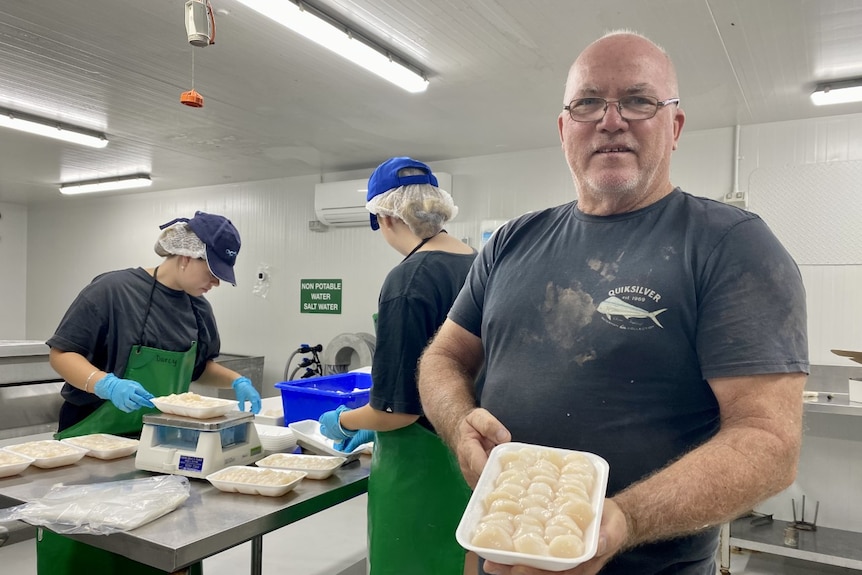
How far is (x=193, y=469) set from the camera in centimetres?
189

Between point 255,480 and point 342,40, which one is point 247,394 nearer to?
point 255,480

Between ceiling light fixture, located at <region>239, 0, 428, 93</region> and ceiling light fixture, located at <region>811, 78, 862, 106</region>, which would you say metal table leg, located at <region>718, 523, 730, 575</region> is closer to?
ceiling light fixture, located at <region>811, 78, 862, 106</region>

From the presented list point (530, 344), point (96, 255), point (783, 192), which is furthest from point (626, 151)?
point (96, 255)

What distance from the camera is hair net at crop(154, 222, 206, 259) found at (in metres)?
2.55

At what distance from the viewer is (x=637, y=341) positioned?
103 cm

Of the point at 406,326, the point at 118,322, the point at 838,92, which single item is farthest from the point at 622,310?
the point at 838,92

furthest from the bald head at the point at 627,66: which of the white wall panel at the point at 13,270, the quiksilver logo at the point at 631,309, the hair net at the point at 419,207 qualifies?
the white wall panel at the point at 13,270

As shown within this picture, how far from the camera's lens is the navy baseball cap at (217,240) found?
2555 millimetres

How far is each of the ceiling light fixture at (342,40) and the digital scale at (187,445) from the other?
5.98 feet

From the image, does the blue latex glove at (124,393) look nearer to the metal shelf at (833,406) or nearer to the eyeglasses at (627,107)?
the eyeglasses at (627,107)

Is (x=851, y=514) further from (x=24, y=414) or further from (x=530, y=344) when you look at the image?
(x=24, y=414)

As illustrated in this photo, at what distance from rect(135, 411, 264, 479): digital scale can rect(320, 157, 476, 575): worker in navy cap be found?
17.4 inches

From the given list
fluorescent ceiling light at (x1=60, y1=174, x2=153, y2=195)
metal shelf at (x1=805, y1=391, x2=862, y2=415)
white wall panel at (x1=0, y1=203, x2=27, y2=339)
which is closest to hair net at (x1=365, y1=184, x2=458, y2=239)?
metal shelf at (x1=805, y1=391, x2=862, y2=415)

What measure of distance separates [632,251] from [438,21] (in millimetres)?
2150
